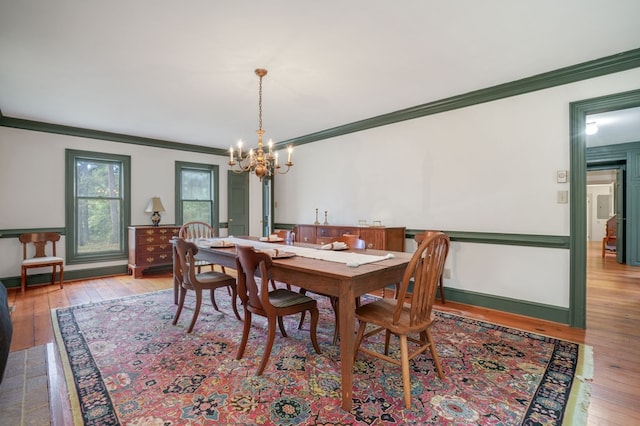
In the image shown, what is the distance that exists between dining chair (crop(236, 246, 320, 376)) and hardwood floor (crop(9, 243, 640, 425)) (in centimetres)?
176

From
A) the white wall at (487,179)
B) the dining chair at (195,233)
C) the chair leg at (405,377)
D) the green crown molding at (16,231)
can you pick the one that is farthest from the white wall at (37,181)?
the chair leg at (405,377)

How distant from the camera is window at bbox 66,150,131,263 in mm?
4777

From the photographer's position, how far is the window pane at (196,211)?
5969 mm

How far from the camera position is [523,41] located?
240cm

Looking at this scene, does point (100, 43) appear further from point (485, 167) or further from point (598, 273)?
point (598, 273)

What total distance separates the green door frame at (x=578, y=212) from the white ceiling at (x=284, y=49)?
1.68ft

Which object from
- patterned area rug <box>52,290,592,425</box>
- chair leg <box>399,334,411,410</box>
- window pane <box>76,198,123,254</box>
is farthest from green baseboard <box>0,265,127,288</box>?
chair leg <box>399,334,411,410</box>

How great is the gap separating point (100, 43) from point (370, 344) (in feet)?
10.7

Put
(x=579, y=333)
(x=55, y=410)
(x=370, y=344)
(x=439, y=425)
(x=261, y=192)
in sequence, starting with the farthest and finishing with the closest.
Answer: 1. (x=261, y=192)
2. (x=579, y=333)
3. (x=370, y=344)
4. (x=55, y=410)
5. (x=439, y=425)

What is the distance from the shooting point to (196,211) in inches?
241

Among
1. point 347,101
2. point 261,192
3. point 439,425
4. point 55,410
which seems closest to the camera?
point 439,425

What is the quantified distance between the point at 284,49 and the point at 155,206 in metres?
4.02

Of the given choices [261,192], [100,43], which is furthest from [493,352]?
[261,192]

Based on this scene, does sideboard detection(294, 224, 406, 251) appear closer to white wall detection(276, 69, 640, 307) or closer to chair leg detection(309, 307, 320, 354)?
white wall detection(276, 69, 640, 307)
